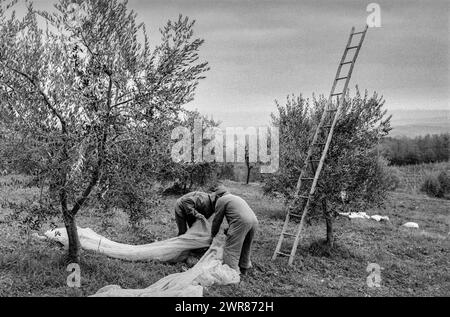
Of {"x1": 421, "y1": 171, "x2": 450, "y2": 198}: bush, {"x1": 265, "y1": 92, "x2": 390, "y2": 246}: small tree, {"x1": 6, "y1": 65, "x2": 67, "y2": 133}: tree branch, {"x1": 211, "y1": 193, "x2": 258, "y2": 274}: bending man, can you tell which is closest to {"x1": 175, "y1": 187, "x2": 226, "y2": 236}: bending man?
{"x1": 211, "y1": 193, "x2": 258, "y2": 274}: bending man

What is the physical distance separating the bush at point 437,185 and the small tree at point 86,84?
129 feet

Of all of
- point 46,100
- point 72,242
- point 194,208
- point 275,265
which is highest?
point 46,100

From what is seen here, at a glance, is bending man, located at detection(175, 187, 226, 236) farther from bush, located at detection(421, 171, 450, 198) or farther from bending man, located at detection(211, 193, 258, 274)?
bush, located at detection(421, 171, 450, 198)

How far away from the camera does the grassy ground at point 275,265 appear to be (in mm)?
8680

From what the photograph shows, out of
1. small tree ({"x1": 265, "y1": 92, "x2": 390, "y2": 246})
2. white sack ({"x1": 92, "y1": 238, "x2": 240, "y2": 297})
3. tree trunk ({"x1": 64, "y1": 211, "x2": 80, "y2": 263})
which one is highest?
small tree ({"x1": 265, "y1": 92, "x2": 390, "y2": 246})

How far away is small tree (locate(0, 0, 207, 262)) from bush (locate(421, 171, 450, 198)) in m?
39.4

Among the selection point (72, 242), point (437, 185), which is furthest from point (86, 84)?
point (437, 185)

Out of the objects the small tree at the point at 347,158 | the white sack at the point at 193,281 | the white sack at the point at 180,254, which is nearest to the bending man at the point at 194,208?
the white sack at the point at 180,254

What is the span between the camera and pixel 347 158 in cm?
1251

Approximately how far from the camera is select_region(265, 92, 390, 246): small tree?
12562 millimetres

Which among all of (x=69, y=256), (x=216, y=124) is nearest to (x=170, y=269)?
(x=69, y=256)

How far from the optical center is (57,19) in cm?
801

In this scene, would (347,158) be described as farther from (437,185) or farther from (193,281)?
(437,185)

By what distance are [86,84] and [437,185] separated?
40769 mm
